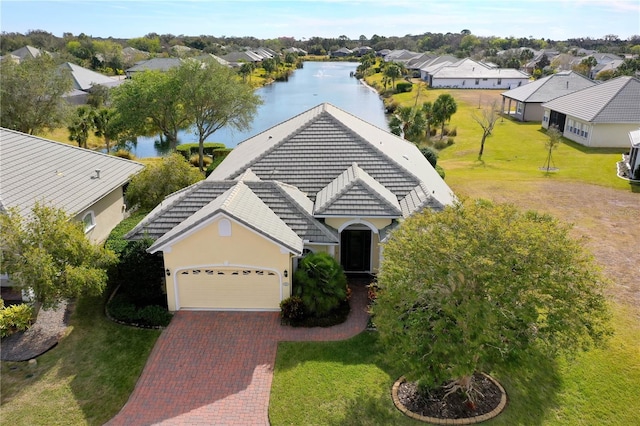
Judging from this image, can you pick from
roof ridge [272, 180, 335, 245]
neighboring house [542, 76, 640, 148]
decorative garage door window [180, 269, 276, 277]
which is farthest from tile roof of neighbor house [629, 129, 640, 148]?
decorative garage door window [180, 269, 276, 277]

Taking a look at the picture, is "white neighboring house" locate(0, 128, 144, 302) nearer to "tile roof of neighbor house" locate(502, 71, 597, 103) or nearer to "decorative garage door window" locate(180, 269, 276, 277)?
"decorative garage door window" locate(180, 269, 276, 277)

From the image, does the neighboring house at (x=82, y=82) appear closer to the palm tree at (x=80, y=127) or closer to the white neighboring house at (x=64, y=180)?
the palm tree at (x=80, y=127)

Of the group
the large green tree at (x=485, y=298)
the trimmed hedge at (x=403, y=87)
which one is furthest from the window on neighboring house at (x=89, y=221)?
the trimmed hedge at (x=403, y=87)

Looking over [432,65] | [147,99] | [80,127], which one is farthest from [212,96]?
[432,65]

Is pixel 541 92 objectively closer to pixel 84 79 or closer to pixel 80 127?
pixel 80 127

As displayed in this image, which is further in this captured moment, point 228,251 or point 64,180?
point 64,180

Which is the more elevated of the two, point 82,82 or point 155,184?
point 82,82

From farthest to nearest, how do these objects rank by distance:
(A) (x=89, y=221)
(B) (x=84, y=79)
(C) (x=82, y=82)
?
(B) (x=84, y=79), (C) (x=82, y=82), (A) (x=89, y=221)
